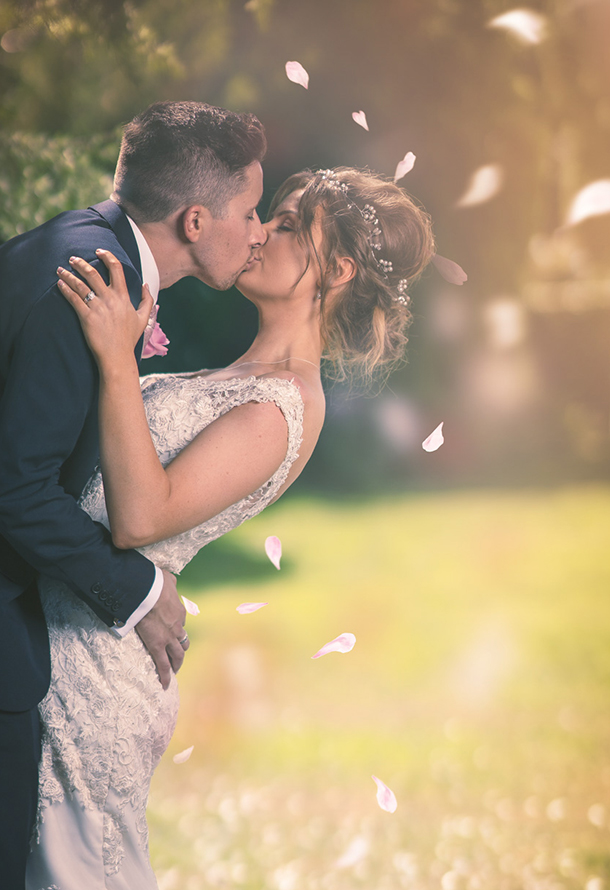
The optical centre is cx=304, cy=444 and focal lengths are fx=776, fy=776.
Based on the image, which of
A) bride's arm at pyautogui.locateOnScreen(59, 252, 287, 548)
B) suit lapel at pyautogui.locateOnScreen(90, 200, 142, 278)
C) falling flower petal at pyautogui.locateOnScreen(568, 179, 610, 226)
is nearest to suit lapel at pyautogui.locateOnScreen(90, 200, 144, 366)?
suit lapel at pyautogui.locateOnScreen(90, 200, 142, 278)

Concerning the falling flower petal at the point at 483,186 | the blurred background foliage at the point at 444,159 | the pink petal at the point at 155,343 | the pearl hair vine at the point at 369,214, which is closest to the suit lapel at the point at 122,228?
the pink petal at the point at 155,343

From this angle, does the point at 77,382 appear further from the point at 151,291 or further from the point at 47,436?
the point at 151,291

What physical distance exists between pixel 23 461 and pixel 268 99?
545cm

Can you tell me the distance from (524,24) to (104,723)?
20.2 ft

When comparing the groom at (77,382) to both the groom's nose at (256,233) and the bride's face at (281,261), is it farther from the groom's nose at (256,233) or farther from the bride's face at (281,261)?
the bride's face at (281,261)

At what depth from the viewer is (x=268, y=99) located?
5.80 metres

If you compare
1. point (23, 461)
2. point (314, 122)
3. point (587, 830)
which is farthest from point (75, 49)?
point (587, 830)

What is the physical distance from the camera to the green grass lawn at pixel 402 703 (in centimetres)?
305

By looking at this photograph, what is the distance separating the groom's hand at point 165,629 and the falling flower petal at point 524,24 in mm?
5611

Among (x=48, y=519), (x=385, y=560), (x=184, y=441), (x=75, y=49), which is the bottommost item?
(x=385, y=560)

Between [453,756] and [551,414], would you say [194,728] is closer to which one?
[453,756]

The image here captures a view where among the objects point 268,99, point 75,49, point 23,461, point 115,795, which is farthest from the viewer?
point 268,99

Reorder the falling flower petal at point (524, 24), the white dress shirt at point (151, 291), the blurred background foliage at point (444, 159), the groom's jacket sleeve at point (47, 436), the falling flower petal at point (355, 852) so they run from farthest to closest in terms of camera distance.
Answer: the falling flower petal at point (524, 24) < the blurred background foliage at point (444, 159) < the falling flower petal at point (355, 852) < the white dress shirt at point (151, 291) < the groom's jacket sleeve at point (47, 436)

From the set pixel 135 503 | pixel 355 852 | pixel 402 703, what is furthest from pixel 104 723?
pixel 402 703
